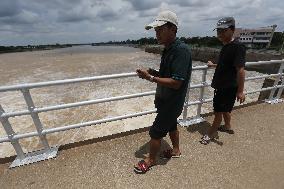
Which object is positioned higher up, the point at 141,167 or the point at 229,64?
the point at 229,64

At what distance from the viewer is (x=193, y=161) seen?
10.7 feet

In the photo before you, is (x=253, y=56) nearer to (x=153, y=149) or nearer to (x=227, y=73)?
(x=227, y=73)

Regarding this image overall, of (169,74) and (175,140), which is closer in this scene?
(169,74)

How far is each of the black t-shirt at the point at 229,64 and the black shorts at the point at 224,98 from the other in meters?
0.13

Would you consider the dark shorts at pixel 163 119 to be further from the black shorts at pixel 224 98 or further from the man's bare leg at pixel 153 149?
the black shorts at pixel 224 98

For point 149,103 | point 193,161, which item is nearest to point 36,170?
point 193,161

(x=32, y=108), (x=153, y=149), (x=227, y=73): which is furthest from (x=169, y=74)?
(x=32, y=108)

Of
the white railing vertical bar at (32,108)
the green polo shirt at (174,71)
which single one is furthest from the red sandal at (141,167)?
the white railing vertical bar at (32,108)

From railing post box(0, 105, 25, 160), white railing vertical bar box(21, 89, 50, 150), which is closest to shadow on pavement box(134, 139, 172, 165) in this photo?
white railing vertical bar box(21, 89, 50, 150)

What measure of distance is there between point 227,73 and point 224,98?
0.46m

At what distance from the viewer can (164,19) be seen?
229cm

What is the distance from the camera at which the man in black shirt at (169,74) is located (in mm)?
2316

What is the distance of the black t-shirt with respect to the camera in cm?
308

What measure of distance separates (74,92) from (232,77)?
1671cm
